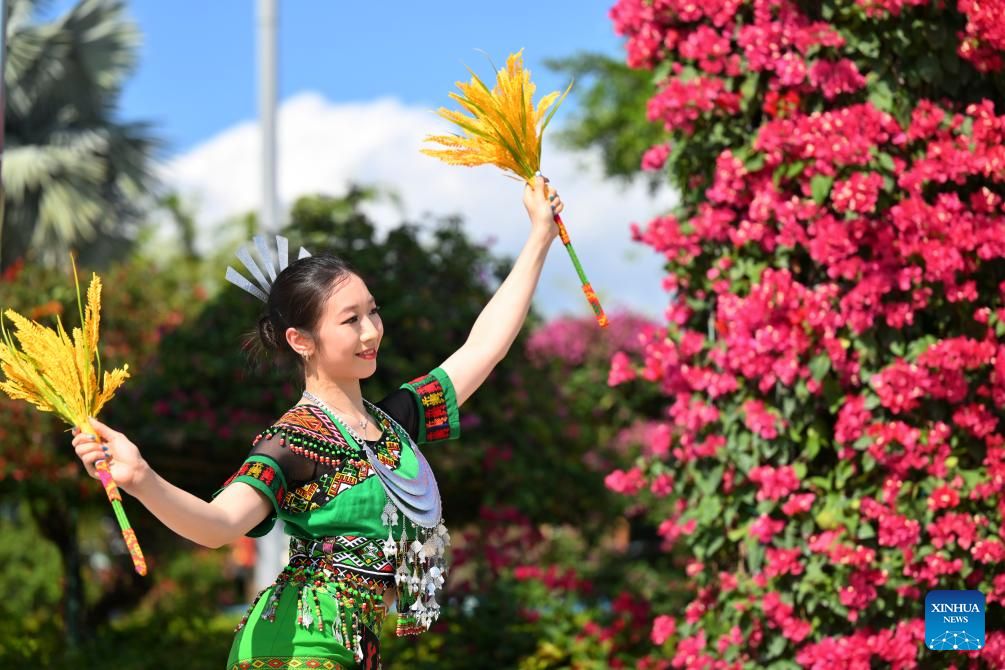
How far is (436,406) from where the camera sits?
128 inches

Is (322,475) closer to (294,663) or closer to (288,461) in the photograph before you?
(288,461)

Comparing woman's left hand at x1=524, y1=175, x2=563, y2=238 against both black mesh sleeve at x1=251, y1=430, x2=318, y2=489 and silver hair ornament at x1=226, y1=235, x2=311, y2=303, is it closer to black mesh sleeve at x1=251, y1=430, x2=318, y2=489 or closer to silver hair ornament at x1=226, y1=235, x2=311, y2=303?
silver hair ornament at x1=226, y1=235, x2=311, y2=303

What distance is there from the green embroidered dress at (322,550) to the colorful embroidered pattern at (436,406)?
317mm

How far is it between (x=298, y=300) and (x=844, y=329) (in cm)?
254

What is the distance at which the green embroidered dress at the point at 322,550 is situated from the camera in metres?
2.77

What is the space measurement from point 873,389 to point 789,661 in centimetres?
110

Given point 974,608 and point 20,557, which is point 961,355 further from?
point 20,557

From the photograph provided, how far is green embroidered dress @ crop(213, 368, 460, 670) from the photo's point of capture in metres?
2.77

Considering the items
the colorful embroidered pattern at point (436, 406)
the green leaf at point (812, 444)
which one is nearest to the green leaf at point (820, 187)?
the green leaf at point (812, 444)

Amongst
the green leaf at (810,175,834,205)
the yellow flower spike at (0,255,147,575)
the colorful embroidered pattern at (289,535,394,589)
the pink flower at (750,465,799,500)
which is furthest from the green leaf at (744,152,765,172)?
the yellow flower spike at (0,255,147,575)

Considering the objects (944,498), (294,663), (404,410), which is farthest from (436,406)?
(944,498)

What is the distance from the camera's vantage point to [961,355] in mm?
4633

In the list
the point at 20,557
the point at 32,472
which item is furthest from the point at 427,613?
the point at 20,557

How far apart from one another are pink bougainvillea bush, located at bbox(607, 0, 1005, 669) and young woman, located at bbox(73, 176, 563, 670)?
2194 mm
